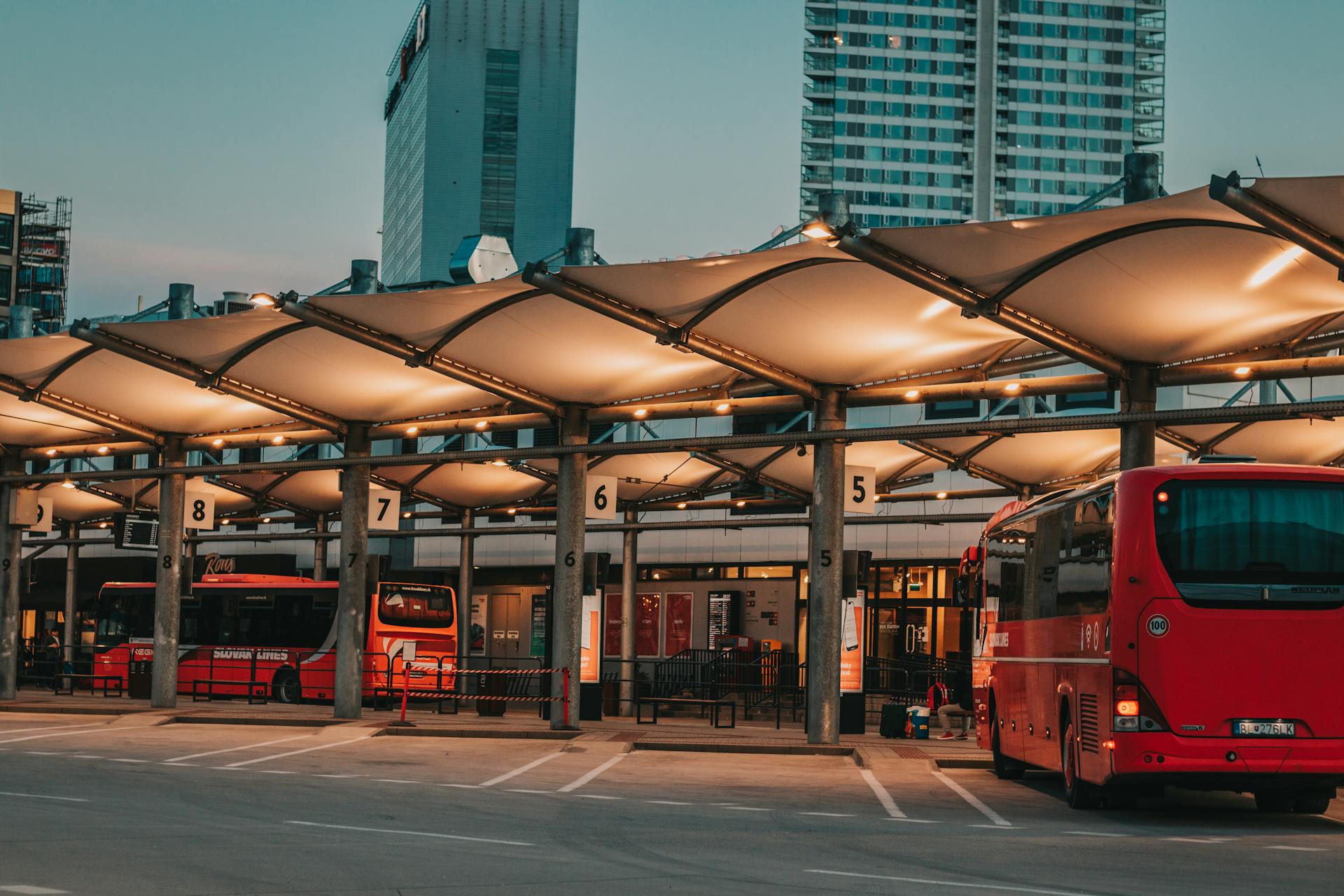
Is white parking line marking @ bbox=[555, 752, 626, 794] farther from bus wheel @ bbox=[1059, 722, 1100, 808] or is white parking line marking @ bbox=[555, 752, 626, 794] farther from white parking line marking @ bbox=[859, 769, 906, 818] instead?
bus wheel @ bbox=[1059, 722, 1100, 808]

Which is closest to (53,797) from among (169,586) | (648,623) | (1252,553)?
(1252,553)

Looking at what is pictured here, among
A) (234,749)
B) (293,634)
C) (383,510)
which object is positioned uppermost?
(383,510)

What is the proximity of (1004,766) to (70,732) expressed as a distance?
1335cm

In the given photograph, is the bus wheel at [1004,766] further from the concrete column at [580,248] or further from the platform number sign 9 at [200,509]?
the platform number sign 9 at [200,509]

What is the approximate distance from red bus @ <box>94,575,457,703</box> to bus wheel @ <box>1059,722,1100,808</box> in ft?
67.6

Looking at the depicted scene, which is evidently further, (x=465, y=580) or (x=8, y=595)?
(x=465, y=580)

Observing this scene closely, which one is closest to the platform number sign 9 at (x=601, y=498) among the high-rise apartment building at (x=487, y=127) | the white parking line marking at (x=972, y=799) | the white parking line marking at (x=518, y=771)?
the white parking line marking at (x=518, y=771)

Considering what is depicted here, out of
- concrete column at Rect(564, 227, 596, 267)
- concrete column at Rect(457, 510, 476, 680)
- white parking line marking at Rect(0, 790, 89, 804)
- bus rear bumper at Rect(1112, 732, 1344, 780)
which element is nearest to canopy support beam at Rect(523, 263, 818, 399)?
concrete column at Rect(564, 227, 596, 267)

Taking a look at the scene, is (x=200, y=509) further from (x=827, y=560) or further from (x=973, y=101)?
(x=973, y=101)

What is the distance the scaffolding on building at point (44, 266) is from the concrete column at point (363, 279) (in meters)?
87.3

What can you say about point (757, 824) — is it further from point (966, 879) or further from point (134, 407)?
point (134, 407)

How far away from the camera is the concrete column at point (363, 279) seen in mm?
20797

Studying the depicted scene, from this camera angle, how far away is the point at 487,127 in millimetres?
159750

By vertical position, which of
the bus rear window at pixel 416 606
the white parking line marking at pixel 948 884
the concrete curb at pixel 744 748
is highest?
the bus rear window at pixel 416 606
